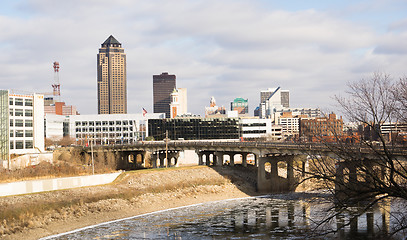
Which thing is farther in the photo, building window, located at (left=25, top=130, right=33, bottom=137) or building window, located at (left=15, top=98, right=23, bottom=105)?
building window, located at (left=25, top=130, right=33, bottom=137)

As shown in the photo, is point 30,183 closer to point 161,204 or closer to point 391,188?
point 161,204

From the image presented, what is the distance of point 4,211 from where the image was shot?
58219 millimetres

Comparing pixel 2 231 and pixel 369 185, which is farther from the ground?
pixel 369 185

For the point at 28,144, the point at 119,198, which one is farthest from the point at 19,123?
the point at 119,198

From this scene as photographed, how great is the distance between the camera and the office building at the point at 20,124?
125812 millimetres

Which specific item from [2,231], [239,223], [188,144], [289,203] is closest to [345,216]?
[239,223]

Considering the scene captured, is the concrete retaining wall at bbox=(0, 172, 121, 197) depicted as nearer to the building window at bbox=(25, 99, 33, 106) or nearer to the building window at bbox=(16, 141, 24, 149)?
the building window at bbox=(16, 141, 24, 149)

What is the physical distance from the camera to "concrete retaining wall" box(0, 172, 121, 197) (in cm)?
6769

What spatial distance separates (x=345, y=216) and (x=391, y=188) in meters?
35.8

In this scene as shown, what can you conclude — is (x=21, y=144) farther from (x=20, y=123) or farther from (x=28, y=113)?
(x=28, y=113)

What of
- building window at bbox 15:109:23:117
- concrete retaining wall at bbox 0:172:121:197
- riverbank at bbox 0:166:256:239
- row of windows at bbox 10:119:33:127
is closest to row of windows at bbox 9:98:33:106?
building window at bbox 15:109:23:117

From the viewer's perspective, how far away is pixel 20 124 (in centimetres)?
13300

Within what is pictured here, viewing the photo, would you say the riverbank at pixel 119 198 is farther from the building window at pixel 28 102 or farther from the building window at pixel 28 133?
the building window at pixel 28 102

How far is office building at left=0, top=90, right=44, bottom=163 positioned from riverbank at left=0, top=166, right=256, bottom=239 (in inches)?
2017
